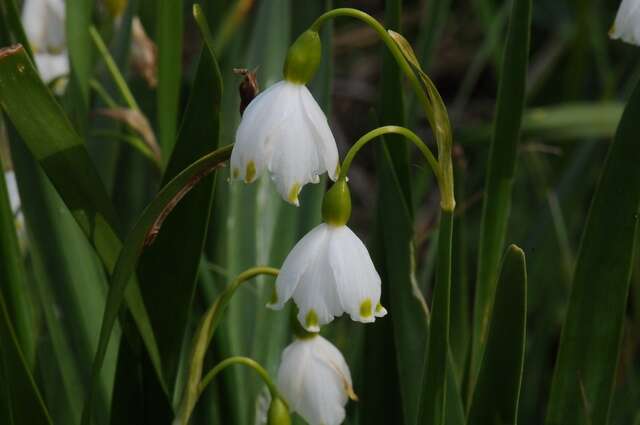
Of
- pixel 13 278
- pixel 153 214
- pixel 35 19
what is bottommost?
pixel 13 278

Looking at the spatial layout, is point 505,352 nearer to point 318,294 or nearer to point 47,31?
point 318,294

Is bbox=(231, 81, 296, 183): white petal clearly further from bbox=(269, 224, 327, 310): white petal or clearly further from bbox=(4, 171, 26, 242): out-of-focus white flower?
bbox=(4, 171, 26, 242): out-of-focus white flower

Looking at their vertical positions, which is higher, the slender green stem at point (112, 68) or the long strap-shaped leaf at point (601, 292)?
the slender green stem at point (112, 68)

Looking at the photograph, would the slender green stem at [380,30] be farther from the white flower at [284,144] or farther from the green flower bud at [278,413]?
the green flower bud at [278,413]

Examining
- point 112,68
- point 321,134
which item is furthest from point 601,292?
point 112,68

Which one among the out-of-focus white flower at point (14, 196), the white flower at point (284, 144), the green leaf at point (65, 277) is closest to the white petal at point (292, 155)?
the white flower at point (284, 144)

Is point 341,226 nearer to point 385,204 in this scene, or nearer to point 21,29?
point 385,204
